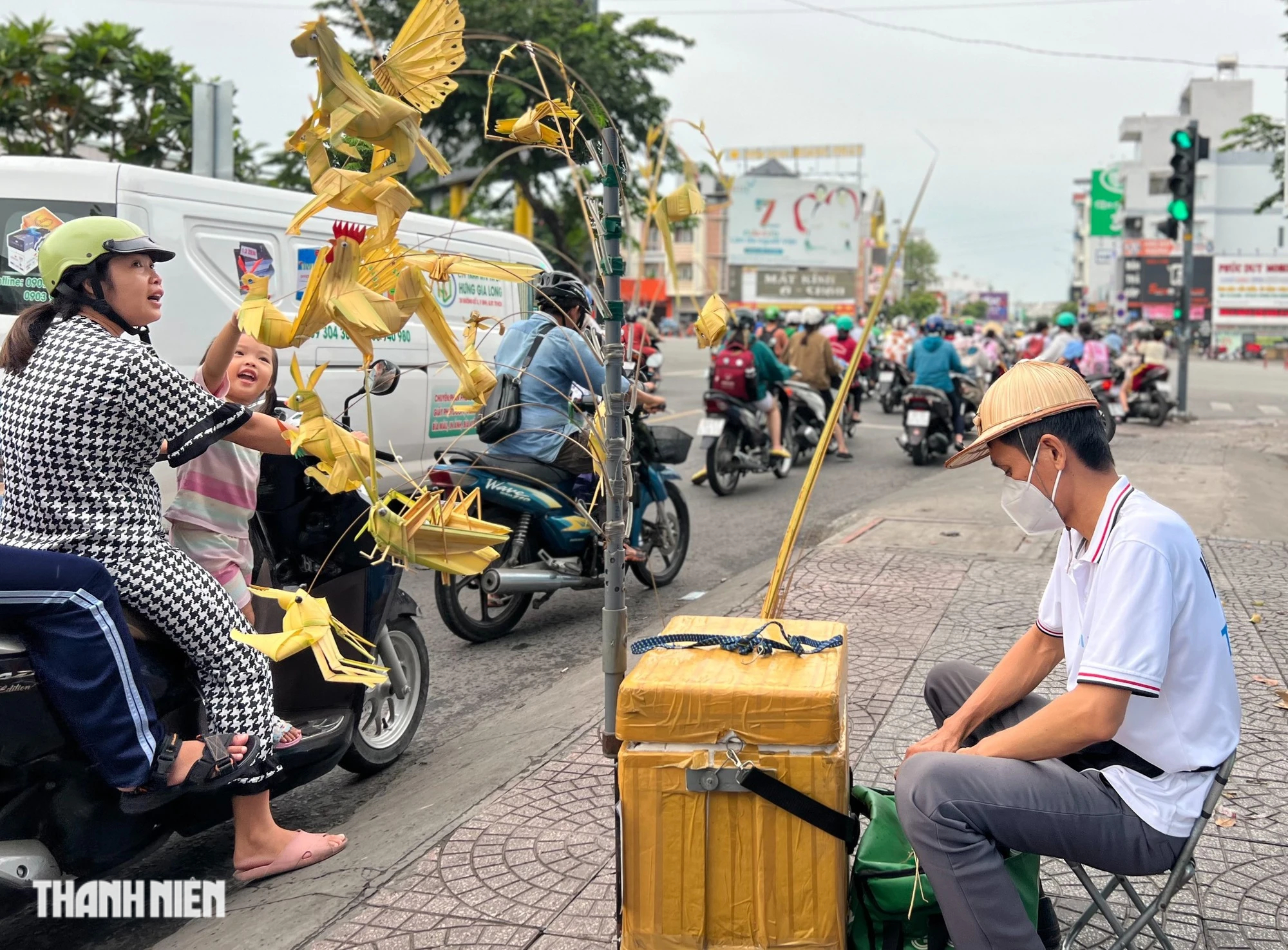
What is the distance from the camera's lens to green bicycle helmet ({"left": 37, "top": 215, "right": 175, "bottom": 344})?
2.81m

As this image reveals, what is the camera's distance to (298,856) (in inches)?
128

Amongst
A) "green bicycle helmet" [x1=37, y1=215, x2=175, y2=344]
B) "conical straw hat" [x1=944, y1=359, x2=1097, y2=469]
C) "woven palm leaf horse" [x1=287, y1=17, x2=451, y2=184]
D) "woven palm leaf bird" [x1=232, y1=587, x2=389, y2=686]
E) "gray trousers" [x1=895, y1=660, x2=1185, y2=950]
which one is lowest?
"gray trousers" [x1=895, y1=660, x2=1185, y2=950]

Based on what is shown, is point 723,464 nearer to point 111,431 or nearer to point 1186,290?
point 111,431

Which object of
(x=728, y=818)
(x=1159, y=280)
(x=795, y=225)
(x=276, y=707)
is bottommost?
(x=276, y=707)

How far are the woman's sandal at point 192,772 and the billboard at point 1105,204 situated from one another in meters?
69.4

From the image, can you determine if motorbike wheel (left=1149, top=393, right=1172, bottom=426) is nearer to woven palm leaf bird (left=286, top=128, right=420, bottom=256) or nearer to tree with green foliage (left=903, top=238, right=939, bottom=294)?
woven palm leaf bird (left=286, top=128, right=420, bottom=256)

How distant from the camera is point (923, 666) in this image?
4.72 m

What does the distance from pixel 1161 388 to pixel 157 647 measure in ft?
53.6

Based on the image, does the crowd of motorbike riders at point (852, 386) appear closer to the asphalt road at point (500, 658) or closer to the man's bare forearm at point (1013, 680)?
the asphalt road at point (500, 658)

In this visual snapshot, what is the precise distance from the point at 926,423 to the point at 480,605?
746 centimetres

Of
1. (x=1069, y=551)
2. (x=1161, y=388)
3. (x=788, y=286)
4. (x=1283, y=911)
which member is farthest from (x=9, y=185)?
(x=788, y=286)

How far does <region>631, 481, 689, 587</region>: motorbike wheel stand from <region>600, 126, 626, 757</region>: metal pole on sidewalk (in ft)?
11.9

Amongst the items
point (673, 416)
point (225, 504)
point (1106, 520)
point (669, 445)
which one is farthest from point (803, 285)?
point (1106, 520)

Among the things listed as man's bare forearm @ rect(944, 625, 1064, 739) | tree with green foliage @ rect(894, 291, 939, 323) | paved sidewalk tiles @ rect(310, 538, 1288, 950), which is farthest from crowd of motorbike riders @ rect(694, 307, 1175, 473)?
tree with green foliage @ rect(894, 291, 939, 323)
